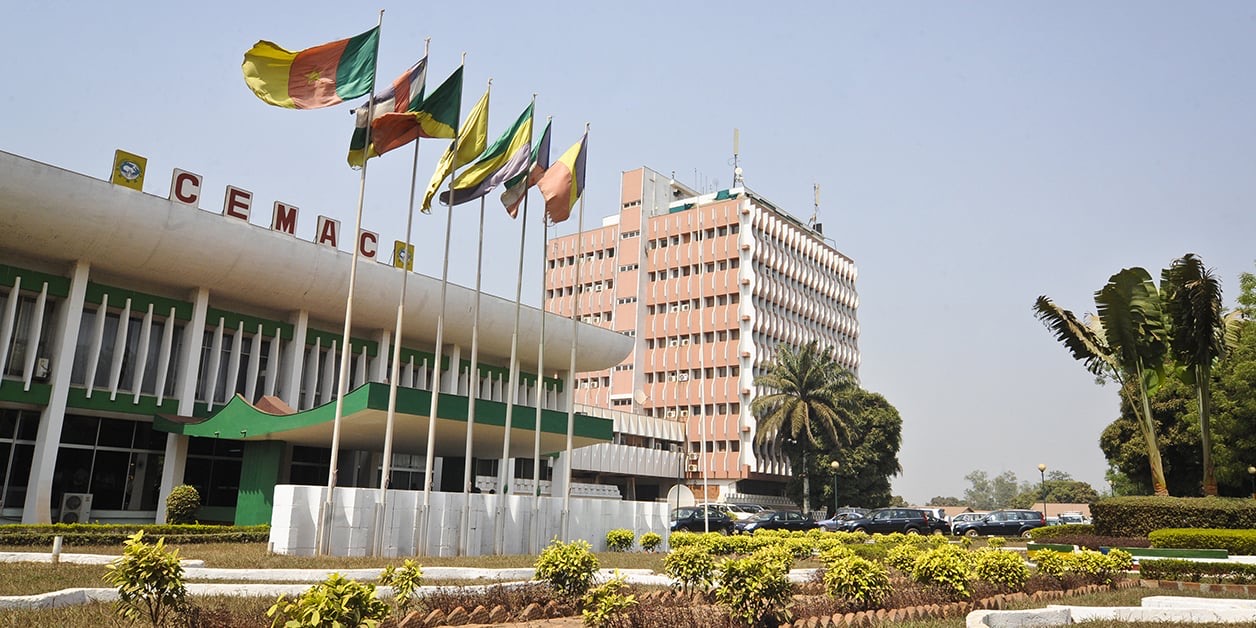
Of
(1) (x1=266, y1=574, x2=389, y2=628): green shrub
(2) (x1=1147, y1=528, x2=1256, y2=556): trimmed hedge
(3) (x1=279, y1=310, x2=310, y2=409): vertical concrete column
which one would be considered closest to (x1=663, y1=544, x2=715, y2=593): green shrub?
(1) (x1=266, y1=574, x2=389, y2=628): green shrub

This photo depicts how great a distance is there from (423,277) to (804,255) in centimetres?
5799

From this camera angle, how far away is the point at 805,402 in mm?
64750

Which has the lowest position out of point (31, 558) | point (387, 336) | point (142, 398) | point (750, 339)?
point (31, 558)

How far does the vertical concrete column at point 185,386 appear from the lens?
1265 inches

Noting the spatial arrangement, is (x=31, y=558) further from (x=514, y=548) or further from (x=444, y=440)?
(x=444, y=440)

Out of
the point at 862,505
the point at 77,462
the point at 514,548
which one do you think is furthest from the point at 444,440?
the point at 862,505

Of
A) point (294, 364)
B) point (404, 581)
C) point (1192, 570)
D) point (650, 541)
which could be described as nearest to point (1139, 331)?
point (1192, 570)

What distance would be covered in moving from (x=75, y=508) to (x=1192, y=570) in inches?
1302

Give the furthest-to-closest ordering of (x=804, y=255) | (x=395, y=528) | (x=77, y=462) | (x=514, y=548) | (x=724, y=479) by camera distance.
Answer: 1. (x=804, y=255)
2. (x=724, y=479)
3. (x=77, y=462)
4. (x=514, y=548)
5. (x=395, y=528)

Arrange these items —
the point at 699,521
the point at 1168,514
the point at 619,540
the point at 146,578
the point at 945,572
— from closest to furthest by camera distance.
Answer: the point at 146,578
the point at 945,572
the point at 1168,514
the point at 619,540
the point at 699,521

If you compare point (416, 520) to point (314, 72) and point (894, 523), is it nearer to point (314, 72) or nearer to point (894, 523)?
point (314, 72)

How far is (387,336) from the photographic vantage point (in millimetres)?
39656

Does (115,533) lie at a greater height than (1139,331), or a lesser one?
lesser

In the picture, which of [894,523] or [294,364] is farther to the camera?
[894,523]
